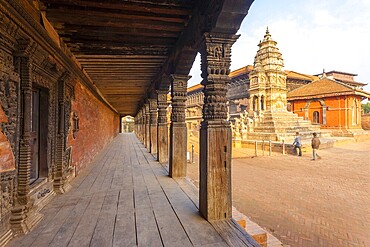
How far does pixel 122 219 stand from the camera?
2.58 meters

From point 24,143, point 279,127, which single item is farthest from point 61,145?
point 279,127

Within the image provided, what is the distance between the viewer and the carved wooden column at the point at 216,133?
256 cm

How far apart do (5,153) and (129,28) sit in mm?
2418

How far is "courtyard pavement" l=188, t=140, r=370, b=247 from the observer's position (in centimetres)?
346

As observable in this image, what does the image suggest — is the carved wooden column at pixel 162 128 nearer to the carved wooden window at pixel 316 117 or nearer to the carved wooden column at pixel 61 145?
the carved wooden column at pixel 61 145

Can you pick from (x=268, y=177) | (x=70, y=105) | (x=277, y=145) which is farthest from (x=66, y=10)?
(x=277, y=145)

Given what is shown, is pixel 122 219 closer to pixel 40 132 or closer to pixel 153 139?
pixel 40 132

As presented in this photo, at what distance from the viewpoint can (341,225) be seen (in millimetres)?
3758

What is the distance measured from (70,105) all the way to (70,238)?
9.17ft

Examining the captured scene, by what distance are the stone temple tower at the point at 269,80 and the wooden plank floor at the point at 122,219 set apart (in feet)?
65.4

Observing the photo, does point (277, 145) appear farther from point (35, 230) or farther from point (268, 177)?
point (35, 230)

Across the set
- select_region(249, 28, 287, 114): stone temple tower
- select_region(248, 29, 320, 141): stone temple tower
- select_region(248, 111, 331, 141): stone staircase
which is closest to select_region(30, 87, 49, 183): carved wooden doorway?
select_region(248, 111, 331, 141): stone staircase

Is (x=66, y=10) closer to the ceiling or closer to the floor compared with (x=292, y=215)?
closer to the ceiling

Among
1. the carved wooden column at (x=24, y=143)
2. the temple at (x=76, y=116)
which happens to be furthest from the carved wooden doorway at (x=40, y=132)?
the carved wooden column at (x=24, y=143)
